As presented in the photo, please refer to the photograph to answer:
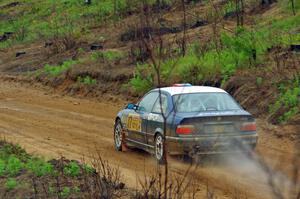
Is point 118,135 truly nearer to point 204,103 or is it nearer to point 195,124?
point 204,103

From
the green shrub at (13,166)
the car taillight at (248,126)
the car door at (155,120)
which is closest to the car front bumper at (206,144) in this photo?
the car taillight at (248,126)

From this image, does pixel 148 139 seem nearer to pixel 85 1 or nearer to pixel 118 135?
pixel 118 135

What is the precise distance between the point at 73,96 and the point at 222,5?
946 centimetres

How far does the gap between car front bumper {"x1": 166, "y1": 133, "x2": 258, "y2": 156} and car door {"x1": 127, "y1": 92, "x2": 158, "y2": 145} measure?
1.28m

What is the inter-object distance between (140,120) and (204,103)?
151cm

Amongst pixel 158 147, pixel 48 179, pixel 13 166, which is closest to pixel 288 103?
pixel 158 147

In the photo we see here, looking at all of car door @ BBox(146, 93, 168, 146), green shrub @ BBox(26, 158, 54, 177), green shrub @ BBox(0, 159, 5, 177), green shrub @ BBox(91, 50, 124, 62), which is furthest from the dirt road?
green shrub @ BBox(91, 50, 124, 62)

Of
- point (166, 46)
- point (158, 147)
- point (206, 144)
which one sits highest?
point (166, 46)

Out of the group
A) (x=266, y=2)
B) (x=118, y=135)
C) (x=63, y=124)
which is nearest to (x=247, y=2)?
(x=266, y=2)

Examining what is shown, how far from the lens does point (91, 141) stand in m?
15.8

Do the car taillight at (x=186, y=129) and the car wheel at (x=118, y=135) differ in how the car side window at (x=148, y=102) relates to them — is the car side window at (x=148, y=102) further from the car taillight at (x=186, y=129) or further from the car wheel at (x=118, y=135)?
the car taillight at (x=186, y=129)

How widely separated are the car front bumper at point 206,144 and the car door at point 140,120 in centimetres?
128

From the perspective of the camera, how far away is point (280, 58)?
62.4 feet

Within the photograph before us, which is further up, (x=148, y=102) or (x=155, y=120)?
(x=148, y=102)
